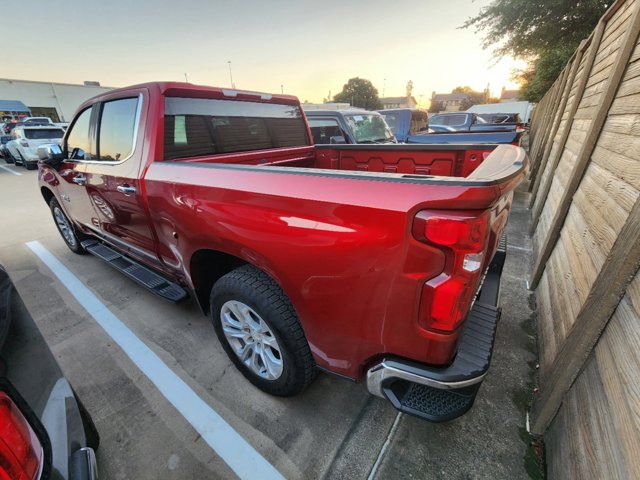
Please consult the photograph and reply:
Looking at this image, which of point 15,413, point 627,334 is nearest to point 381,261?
point 627,334

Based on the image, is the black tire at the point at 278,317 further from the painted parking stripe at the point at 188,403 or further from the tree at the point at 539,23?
the tree at the point at 539,23

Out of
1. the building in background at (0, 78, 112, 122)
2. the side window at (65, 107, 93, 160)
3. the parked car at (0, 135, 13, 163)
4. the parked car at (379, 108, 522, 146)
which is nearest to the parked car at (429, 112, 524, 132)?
the parked car at (379, 108, 522, 146)

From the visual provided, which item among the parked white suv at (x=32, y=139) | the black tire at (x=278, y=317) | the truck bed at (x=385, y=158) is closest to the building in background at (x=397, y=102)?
the parked white suv at (x=32, y=139)

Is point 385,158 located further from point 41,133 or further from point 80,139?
point 41,133

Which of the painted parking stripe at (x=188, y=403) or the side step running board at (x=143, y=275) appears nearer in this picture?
the painted parking stripe at (x=188, y=403)

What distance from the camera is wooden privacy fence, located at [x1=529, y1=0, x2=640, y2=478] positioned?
123 cm

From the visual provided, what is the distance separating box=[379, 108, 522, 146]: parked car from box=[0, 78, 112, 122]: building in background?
36067mm

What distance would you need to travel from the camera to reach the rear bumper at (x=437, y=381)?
132 centimetres

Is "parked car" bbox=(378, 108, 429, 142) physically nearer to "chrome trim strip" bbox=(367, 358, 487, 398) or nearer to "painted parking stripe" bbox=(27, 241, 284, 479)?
"painted parking stripe" bbox=(27, 241, 284, 479)

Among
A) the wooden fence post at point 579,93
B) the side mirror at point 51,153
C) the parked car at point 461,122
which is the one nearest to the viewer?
the side mirror at point 51,153

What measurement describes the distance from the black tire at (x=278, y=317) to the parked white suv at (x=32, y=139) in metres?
14.0

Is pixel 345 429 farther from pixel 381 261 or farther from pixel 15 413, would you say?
pixel 15 413

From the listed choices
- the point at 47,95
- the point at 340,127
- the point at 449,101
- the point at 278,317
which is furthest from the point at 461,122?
the point at 449,101

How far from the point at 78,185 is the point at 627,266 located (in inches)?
175
